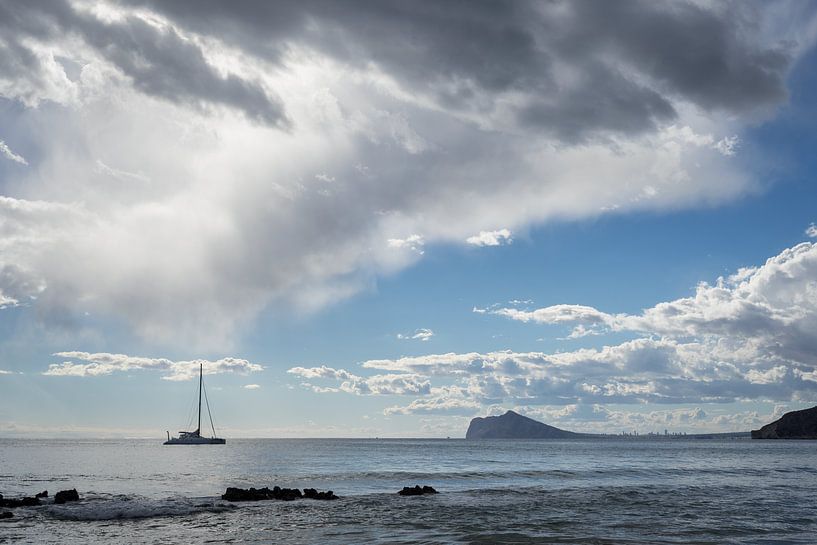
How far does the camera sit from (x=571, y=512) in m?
43.2

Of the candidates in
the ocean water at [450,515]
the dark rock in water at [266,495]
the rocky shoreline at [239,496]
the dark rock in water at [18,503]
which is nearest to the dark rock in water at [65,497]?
the rocky shoreline at [239,496]

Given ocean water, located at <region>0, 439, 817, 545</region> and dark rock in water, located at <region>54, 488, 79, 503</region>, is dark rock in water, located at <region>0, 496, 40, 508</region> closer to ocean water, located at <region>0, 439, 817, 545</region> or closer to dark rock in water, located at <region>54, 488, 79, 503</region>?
dark rock in water, located at <region>54, 488, 79, 503</region>

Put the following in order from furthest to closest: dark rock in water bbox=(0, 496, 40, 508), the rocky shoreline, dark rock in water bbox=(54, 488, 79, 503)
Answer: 1. dark rock in water bbox=(54, 488, 79, 503)
2. the rocky shoreline
3. dark rock in water bbox=(0, 496, 40, 508)

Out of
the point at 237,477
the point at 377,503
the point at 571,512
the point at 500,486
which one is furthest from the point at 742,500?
the point at 237,477

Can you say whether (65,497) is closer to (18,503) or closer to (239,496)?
(18,503)

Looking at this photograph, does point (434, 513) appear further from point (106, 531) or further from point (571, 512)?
point (106, 531)

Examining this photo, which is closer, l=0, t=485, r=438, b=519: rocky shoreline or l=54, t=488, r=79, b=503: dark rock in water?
l=0, t=485, r=438, b=519: rocky shoreline

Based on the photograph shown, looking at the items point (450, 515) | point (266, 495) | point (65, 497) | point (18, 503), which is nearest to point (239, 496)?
point (266, 495)

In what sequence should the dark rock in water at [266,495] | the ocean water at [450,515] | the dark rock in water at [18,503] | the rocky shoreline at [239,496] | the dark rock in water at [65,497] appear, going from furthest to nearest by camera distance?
the dark rock in water at [266,495] → the dark rock in water at [65,497] → the rocky shoreline at [239,496] → the dark rock in water at [18,503] → the ocean water at [450,515]

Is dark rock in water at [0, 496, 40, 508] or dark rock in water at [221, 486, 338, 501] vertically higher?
dark rock in water at [0, 496, 40, 508]

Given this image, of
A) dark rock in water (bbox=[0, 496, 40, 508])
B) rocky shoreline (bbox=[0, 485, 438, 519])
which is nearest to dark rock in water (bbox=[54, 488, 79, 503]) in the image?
rocky shoreline (bbox=[0, 485, 438, 519])

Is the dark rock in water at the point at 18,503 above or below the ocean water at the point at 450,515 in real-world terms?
above

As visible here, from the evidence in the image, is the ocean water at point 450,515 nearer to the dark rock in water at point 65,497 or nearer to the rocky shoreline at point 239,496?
the rocky shoreline at point 239,496

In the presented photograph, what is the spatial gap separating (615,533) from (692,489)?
33734 mm
